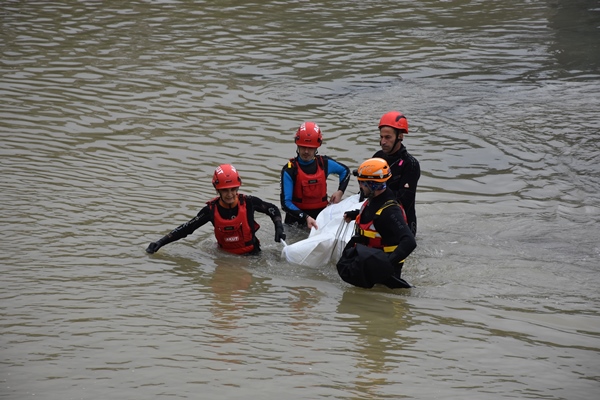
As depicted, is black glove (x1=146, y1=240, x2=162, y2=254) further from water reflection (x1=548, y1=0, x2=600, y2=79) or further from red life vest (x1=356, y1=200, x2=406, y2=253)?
water reflection (x1=548, y1=0, x2=600, y2=79)

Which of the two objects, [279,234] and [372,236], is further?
[279,234]

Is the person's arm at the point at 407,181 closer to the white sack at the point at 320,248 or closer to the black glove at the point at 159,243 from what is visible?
the white sack at the point at 320,248

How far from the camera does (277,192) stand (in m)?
10.8

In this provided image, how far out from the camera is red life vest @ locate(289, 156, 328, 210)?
30.6 ft

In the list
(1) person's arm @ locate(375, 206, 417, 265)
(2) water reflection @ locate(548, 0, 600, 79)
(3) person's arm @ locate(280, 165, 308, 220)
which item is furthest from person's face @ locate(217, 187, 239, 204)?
(2) water reflection @ locate(548, 0, 600, 79)

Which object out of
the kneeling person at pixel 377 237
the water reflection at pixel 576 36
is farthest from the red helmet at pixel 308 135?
the water reflection at pixel 576 36

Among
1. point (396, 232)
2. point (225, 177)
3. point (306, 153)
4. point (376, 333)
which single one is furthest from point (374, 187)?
point (306, 153)

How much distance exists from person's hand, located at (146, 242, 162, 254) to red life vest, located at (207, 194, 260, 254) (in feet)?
1.98

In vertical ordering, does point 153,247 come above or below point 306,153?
below

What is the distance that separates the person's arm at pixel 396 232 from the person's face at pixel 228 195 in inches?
63.9

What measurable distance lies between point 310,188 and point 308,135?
64 cm

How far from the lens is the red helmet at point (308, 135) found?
908 centimetres

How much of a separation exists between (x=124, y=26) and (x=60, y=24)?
140 centimetres

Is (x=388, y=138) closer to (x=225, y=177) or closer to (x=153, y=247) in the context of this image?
(x=225, y=177)
